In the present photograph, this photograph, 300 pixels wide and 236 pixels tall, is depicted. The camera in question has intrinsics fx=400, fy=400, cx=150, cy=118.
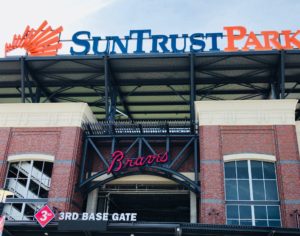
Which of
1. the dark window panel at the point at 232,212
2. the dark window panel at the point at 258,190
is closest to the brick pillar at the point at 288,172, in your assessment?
the dark window panel at the point at 258,190

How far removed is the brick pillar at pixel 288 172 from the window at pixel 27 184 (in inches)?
511

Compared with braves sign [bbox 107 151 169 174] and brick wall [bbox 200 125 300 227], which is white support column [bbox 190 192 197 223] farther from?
braves sign [bbox 107 151 169 174]

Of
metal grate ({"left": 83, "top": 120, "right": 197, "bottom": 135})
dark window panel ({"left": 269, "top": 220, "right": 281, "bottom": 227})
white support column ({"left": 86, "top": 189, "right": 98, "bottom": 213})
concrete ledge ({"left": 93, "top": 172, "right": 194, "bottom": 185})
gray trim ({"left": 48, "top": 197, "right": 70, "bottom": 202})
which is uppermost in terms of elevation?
metal grate ({"left": 83, "top": 120, "right": 197, "bottom": 135})

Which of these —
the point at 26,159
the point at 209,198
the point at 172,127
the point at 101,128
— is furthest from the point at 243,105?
the point at 26,159

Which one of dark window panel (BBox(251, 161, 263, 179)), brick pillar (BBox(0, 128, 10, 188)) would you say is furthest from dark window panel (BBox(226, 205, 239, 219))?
brick pillar (BBox(0, 128, 10, 188))

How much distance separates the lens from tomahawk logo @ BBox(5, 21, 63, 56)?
26.8 metres

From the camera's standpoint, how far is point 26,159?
23.7 m

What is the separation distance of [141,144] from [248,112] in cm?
655

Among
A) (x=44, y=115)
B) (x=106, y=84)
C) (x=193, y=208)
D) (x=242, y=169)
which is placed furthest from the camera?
(x=106, y=84)

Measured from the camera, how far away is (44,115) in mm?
24641

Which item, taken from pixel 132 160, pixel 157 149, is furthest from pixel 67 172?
pixel 157 149

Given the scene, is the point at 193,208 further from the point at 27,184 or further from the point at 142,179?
the point at 27,184

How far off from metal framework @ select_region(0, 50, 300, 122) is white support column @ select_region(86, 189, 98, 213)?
17.0 feet

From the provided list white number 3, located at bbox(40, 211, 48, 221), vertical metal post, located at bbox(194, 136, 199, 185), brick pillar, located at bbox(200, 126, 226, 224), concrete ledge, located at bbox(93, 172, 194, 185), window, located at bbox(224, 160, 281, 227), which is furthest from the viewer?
concrete ledge, located at bbox(93, 172, 194, 185)
